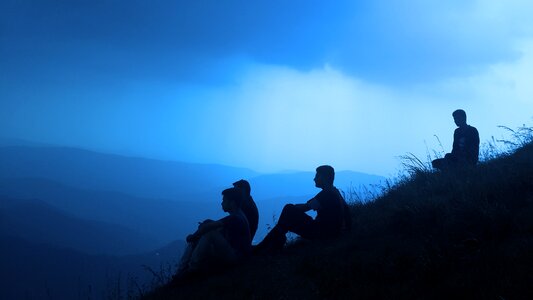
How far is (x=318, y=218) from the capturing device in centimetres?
895

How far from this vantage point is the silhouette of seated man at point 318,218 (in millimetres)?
8695

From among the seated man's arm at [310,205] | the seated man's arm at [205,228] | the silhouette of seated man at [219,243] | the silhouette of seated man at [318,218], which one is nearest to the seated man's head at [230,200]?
the silhouette of seated man at [219,243]

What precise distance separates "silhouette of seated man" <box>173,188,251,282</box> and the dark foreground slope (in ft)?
0.98

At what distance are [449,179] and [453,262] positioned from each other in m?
4.54

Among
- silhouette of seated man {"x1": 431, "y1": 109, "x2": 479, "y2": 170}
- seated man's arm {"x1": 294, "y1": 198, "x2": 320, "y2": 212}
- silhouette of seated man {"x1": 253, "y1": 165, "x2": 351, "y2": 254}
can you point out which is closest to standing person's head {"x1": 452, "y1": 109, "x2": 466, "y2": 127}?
silhouette of seated man {"x1": 431, "y1": 109, "x2": 479, "y2": 170}

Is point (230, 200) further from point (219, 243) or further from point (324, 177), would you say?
point (324, 177)

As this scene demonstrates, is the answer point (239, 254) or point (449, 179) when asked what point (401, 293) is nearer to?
point (239, 254)

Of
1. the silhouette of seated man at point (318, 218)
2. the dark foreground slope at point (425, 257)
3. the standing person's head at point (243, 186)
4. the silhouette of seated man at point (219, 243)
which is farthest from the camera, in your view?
the standing person's head at point (243, 186)

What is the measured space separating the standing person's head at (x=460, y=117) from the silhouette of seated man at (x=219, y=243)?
6.19 metres

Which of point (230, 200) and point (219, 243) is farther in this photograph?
point (230, 200)

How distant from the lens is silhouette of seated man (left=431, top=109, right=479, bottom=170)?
11.0 meters

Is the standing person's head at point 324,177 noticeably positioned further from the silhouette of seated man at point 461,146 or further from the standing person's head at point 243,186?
the silhouette of seated man at point 461,146

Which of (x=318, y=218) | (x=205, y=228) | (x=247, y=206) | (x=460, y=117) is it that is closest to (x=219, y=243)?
(x=205, y=228)

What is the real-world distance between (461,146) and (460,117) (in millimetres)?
734
